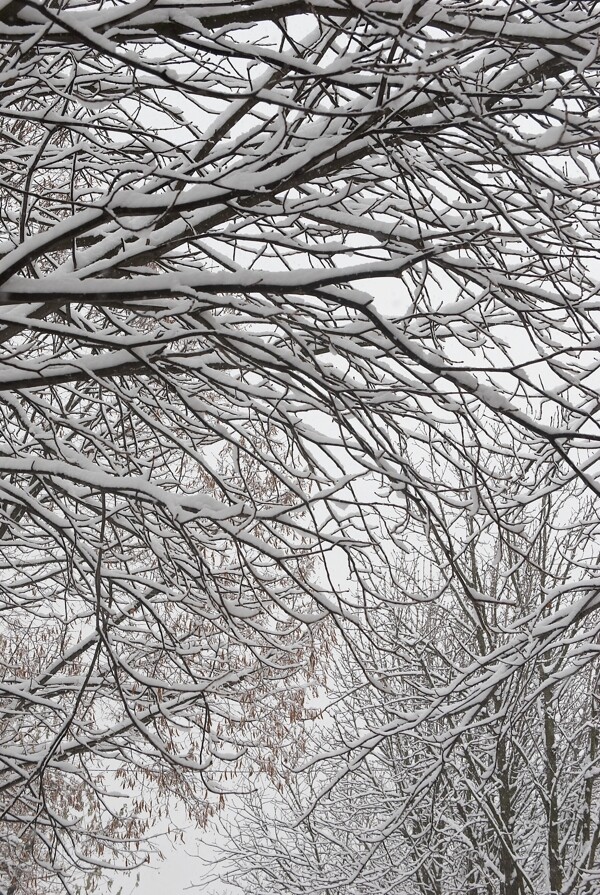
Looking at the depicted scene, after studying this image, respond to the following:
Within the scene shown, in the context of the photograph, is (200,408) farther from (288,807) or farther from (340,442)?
(288,807)

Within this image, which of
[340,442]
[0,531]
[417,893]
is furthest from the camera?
[417,893]

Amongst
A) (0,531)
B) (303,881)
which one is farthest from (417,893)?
(0,531)

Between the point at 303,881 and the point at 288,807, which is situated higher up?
the point at 288,807

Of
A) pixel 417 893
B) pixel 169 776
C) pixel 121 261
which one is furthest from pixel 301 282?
pixel 417 893

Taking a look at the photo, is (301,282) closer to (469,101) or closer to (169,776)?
(469,101)

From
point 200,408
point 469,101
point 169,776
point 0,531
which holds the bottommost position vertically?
point 169,776

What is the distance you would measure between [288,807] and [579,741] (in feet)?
17.1

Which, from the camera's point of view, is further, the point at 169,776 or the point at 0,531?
the point at 169,776

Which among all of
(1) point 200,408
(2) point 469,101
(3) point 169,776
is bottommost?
(3) point 169,776

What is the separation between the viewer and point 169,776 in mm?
6027

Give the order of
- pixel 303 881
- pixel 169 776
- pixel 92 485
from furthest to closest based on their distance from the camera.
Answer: pixel 303 881 < pixel 169 776 < pixel 92 485

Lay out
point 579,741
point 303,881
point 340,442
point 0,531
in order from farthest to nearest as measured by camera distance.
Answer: point 303,881
point 579,741
point 0,531
point 340,442

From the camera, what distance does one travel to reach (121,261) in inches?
102

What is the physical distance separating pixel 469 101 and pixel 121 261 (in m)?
1.11
